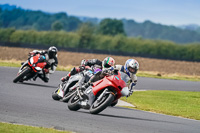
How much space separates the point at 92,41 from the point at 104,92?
78471 millimetres

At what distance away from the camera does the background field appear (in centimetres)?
4084

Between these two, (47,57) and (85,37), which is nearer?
(47,57)

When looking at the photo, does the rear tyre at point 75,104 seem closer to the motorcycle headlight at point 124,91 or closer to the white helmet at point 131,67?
the motorcycle headlight at point 124,91

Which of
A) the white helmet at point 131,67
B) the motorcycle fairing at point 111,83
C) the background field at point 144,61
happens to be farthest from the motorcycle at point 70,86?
the background field at point 144,61

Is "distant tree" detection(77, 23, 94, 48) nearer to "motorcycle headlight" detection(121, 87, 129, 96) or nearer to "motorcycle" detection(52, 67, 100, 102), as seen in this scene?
"motorcycle" detection(52, 67, 100, 102)

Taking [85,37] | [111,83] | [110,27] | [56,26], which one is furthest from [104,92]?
[56,26]

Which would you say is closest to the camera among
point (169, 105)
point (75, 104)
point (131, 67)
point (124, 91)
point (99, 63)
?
point (124, 91)

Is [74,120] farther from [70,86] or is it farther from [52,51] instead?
[52,51]

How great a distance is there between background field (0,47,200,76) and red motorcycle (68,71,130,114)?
94.1 feet

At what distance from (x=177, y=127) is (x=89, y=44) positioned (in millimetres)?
79069

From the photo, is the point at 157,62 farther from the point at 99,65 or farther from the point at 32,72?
the point at 99,65

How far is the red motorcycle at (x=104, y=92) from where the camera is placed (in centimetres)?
1020

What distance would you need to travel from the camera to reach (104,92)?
33.5ft

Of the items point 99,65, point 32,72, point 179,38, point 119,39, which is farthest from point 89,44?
point 179,38
